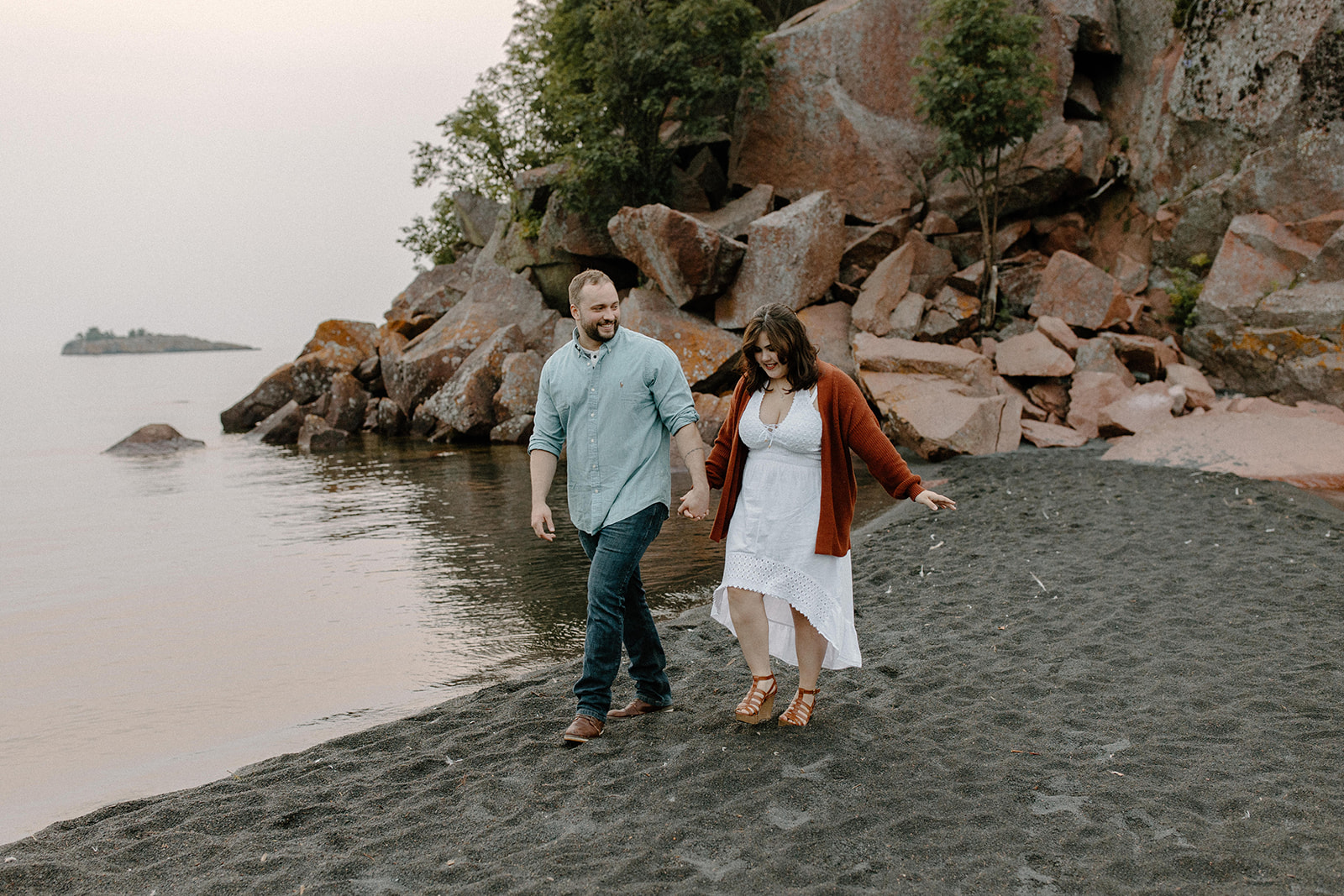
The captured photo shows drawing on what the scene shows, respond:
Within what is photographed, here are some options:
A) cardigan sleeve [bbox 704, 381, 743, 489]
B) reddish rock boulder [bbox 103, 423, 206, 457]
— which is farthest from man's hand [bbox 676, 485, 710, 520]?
reddish rock boulder [bbox 103, 423, 206, 457]

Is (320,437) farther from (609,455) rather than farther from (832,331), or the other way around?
(609,455)

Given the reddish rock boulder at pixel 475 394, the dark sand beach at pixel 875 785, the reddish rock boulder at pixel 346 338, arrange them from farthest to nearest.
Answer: the reddish rock boulder at pixel 346 338, the reddish rock boulder at pixel 475 394, the dark sand beach at pixel 875 785

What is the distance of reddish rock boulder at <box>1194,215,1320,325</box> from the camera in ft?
47.1

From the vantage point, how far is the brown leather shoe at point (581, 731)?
432 centimetres

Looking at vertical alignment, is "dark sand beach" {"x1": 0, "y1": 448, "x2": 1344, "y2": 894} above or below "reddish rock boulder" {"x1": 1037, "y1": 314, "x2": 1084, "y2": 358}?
below

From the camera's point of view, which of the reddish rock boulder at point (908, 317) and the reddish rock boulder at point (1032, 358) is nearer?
the reddish rock boulder at point (1032, 358)

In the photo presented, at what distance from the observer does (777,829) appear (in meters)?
3.39

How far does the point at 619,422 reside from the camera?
4.32m

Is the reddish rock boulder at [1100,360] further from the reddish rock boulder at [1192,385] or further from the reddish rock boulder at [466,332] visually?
the reddish rock boulder at [466,332]

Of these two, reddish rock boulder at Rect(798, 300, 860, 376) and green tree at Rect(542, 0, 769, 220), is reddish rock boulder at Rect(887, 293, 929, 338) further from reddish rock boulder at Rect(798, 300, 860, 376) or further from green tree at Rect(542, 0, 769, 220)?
green tree at Rect(542, 0, 769, 220)

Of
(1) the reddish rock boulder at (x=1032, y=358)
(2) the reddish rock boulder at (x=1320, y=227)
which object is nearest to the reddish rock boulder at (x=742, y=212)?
(1) the reddish rock boulder at (x=1032, y=358)

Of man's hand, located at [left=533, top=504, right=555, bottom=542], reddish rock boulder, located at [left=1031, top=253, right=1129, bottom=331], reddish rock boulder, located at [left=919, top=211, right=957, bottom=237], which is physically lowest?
man's hand, located at [left=533, top=504, right=555, bottom=542]

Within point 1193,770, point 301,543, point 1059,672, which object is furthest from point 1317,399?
point 301,543

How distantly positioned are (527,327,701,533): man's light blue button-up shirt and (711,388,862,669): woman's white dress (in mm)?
415
